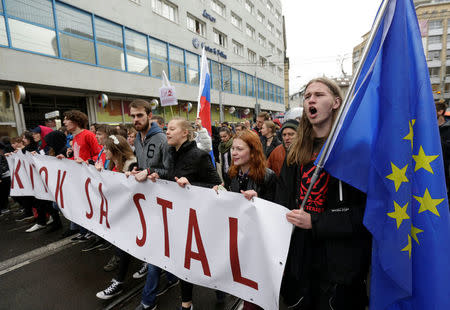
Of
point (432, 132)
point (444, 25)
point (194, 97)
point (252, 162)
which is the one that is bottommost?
point (252, 162)

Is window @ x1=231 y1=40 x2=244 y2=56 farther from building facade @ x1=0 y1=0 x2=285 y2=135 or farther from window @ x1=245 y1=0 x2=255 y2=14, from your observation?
window @ x1=245 y1=0 x2=255 y2=14

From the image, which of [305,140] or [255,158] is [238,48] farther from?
[305,140]

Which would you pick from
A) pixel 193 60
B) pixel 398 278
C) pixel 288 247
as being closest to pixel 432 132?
pixel 398 278

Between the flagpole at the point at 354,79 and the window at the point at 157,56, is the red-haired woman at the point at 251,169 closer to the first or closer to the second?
the flagpole at the point at 354,79

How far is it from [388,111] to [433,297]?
93 centimetres

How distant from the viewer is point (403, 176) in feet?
3.82

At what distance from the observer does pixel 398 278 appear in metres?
1.16

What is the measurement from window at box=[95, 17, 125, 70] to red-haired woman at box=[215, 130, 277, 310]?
12.2 m

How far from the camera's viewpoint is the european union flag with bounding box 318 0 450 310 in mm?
1155

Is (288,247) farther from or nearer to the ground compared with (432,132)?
nearer to the ground

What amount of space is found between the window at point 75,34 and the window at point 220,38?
43.7ft

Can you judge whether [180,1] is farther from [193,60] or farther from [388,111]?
[388,111]

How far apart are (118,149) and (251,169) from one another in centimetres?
181

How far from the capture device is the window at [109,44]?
11734 millimetres
